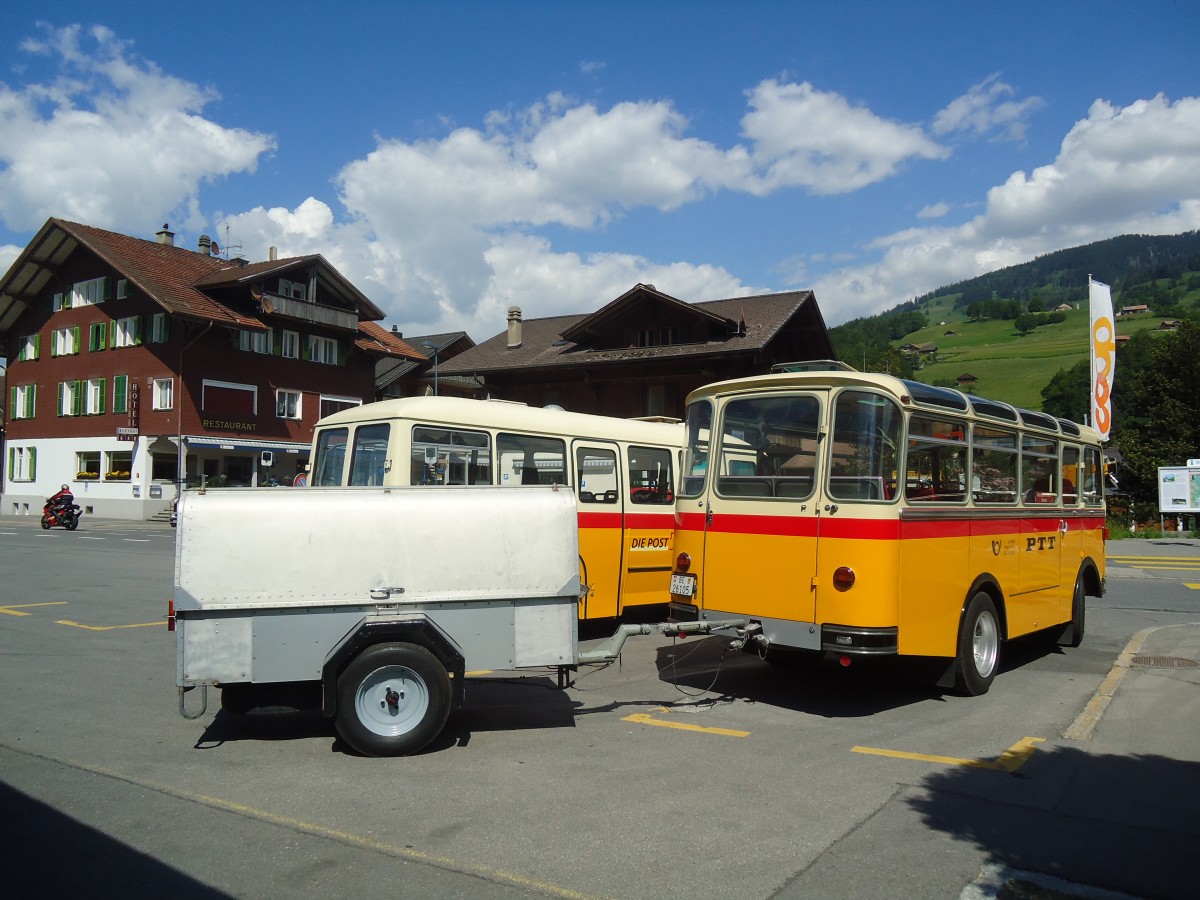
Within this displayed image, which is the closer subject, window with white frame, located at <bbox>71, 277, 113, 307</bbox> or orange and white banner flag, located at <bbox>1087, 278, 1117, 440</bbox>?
orange and white banner flag, located at <bbox>1087, 278, 1117, 440</bbox>

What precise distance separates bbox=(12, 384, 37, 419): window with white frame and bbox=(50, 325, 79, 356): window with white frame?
103 inches

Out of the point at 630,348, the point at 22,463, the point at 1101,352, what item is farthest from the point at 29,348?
the point at 1101,352

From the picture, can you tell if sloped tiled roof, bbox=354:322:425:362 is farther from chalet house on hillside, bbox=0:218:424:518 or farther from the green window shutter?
the green window shutter

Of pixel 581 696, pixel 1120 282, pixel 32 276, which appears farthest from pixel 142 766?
pixel 1120 282

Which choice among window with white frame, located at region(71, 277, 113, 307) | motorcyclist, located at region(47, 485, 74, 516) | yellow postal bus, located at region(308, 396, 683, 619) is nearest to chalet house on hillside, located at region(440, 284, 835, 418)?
motorcyclist, located at region(47, 485, 74, 516)

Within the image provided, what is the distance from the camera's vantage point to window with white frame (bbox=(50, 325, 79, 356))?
153 ft

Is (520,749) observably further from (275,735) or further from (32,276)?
(32,276)

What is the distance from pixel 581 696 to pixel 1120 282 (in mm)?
181360

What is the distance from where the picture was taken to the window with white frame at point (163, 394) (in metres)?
41.2

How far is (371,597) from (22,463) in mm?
50784

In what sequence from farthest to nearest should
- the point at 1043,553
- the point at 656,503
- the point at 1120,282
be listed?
the point at 1120,282 → the point at 656,503 → the point at 1043,553

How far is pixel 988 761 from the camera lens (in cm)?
651

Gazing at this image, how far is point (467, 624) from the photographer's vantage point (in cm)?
670

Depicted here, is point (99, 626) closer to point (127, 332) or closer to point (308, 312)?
point (308, 312)
